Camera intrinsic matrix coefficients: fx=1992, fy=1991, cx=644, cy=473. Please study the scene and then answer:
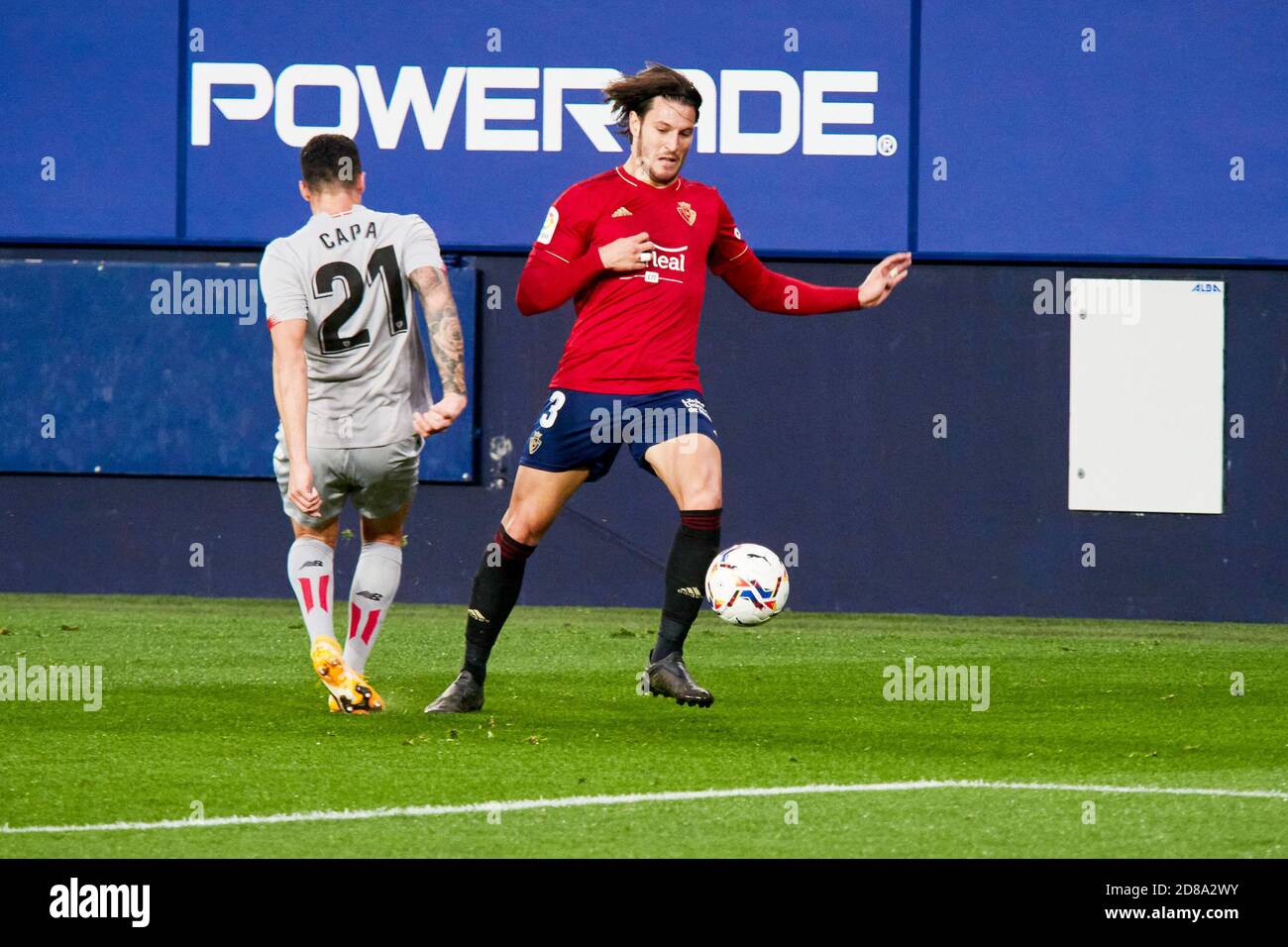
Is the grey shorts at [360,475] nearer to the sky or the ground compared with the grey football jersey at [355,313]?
nearer to the ground

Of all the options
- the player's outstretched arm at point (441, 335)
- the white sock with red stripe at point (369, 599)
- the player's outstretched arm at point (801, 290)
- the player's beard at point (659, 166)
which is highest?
the player's beard at point (659, 166)

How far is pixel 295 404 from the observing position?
6.95 m

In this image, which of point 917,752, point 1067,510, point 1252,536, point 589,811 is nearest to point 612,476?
point 1067,510

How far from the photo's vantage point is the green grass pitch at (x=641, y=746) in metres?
4.93

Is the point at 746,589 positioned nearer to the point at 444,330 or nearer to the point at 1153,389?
the point at 444,330

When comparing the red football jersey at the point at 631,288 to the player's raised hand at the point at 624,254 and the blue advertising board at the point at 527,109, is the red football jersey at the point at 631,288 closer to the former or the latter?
the player's raised hand at the point at 624,254

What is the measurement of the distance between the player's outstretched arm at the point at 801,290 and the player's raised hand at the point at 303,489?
1.85 meters

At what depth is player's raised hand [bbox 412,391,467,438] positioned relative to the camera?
696 cm

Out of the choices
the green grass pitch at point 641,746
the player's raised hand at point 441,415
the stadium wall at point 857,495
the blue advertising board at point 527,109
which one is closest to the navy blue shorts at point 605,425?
the player's raised hand at point 441,415

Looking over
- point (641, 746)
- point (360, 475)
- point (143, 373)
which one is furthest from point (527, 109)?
Result: point (641, 746)

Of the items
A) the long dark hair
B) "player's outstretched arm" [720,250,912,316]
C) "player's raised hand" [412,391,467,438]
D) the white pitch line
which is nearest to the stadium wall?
"player's outstretched arm" [720,250,912,316]

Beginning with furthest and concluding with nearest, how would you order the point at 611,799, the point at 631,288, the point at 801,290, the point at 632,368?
the point at 801,290 < the point at 631,288 < the point at 632,368 < the point at 611,799

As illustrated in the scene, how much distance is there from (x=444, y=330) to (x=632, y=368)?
69cm

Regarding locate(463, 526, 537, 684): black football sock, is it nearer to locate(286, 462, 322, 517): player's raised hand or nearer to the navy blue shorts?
the navy blue shorts
